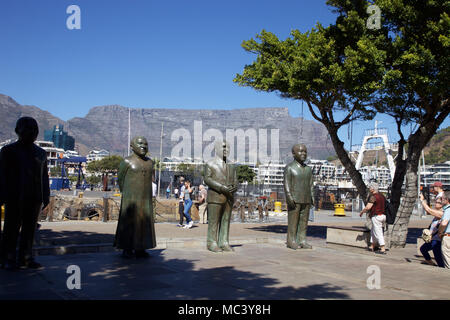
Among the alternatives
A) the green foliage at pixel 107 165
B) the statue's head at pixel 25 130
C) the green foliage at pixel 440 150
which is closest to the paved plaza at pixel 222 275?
the statue's head at pixel 25 130

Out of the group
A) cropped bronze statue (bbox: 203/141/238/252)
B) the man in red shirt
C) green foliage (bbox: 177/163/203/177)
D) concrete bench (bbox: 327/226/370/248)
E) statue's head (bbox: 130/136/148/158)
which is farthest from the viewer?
green foliage (bbox: 177/163/203/177)

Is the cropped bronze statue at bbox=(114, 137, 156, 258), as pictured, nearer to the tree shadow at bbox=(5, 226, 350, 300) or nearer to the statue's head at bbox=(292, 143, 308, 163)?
the tree shadow at bbox=(5, 226, 350, 300)

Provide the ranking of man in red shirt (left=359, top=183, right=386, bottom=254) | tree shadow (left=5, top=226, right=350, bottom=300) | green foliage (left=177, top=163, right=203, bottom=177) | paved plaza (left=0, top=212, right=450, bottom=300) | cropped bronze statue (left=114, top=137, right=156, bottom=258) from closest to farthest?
tree shadow (left=5, top=226, right=350, bottom=300)
paved plaza (left=0, top=212, right=450, bottom=300)
cropped bronze statue (left=114, top=137, right=156, bottom=258)
man in red shirt (left=359, top=183, right=386, bottom=254)
green foliage (left=177, top=163, right=203, bottom=177)

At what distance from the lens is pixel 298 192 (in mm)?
8914

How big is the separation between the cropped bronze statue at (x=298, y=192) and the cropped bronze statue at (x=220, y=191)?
142cm

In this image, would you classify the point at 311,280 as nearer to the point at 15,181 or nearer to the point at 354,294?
the point at 354,294

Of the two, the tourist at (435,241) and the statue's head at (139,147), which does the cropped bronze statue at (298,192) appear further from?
the statue's head at (139,147)

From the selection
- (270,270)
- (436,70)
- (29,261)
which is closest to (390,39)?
(436,70)

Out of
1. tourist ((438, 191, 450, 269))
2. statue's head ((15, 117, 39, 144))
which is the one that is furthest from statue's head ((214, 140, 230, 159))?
tourist ((438, 191, 450, 269))

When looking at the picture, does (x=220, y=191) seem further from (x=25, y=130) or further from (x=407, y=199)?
(x=407, y=199)

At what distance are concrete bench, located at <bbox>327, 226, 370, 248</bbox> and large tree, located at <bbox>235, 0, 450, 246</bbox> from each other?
184 centimetres

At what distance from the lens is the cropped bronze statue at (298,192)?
8.92 meters

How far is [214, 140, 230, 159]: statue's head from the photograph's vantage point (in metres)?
8.08

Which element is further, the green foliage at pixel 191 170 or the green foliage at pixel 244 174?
the green foliage at pixel 244 174
